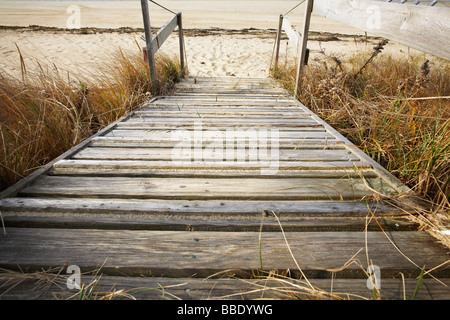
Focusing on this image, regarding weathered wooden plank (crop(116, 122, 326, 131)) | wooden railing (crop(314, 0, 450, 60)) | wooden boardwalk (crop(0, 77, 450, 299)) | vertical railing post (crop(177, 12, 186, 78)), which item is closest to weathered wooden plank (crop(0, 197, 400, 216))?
wooden boardwalk (crop(0, 77, 450, 299))

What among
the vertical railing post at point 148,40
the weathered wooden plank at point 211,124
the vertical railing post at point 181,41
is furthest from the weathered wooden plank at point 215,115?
the vertical railing post at point 181,41

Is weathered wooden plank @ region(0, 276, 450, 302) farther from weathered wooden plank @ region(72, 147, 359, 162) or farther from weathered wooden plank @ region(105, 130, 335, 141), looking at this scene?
weathered wooden plank @ region(105, 130, 335, 141)

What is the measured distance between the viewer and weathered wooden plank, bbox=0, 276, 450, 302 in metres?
0.86

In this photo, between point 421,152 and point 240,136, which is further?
point 240,136

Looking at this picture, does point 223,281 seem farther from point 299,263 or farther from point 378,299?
point 378,299

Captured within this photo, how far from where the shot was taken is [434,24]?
1882 millimetres

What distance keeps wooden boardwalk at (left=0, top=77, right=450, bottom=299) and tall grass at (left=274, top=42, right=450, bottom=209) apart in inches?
8.7

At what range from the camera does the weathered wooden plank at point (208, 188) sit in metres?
1.40

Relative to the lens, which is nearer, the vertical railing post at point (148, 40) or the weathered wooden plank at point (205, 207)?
the weathered wooden plank at point (205, 207)

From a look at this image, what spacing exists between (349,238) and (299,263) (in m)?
0.30

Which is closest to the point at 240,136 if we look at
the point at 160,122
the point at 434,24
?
the point at 160,122

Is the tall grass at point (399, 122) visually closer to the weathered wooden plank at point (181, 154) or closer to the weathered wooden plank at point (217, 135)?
the weathered wooden plank at point (181, 154)

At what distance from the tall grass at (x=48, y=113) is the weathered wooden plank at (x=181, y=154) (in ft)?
1.21
